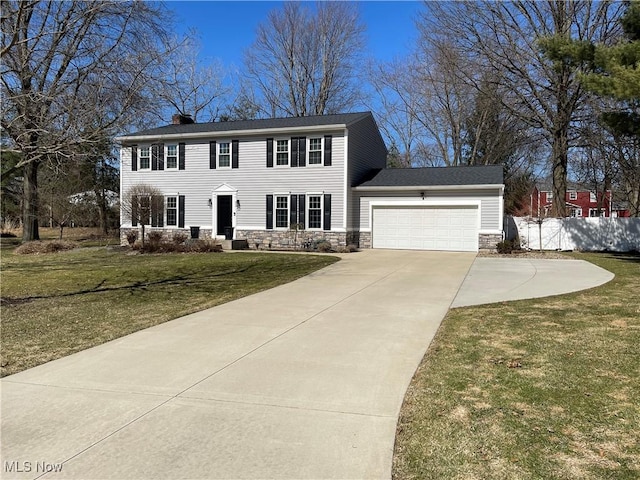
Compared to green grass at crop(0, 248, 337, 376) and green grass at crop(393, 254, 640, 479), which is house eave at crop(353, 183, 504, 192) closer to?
green grass at crop(0, 248, 337, 376)

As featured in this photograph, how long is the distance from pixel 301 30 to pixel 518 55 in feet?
63.0

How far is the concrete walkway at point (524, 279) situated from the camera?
9.34 meters

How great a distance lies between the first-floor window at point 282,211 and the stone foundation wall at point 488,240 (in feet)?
28.7

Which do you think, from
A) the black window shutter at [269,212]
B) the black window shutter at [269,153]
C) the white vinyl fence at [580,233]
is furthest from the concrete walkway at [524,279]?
the black window shutter at [269,153]

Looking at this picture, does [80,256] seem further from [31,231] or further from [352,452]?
[352,452]

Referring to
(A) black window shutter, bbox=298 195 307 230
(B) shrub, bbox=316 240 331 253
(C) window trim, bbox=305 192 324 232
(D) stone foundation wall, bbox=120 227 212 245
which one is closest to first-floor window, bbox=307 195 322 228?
(C) window trim, bbox=305 192 324 232

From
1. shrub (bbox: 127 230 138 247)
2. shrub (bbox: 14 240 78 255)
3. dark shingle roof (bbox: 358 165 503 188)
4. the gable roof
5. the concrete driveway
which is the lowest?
the concrete driveway

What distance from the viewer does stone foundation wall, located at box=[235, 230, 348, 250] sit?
21469 mm

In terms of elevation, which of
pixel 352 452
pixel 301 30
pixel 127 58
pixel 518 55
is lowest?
pixel 352 452

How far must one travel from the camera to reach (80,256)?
61.8 ft

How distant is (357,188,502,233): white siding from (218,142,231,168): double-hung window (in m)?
6.72

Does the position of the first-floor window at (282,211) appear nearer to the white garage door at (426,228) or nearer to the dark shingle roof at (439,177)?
the dark shingle roof at (439,177)

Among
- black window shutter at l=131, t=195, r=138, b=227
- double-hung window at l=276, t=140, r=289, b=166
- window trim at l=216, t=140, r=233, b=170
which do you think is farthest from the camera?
window trim at l=216, t=140, r=233, b=170

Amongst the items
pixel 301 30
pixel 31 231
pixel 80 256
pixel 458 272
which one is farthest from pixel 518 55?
pixel 31 231
